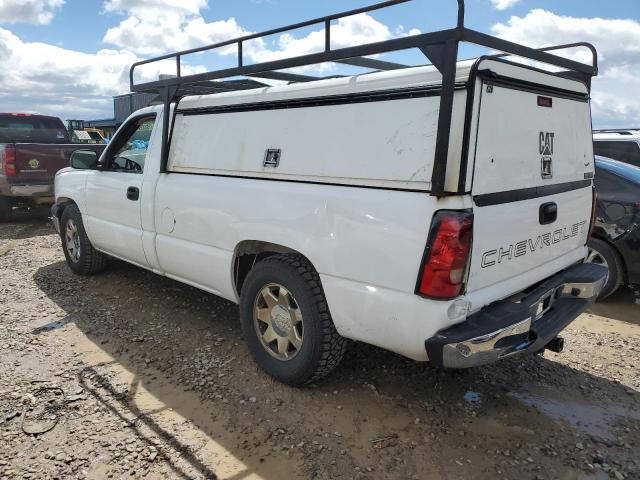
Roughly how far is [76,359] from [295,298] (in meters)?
1.88

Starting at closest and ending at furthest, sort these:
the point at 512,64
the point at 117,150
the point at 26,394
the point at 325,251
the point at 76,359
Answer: the point at 512,64
the point at 325,251
the point at 26,394
the point at 76,359
the point at 117,150

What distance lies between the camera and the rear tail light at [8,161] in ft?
28.4

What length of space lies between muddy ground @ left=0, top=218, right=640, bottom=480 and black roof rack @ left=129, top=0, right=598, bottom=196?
4.74 feet

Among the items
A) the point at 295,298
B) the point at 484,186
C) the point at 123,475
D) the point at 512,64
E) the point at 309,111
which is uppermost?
the point at 512,64

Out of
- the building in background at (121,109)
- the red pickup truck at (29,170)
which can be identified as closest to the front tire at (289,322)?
the red pickup truck at (29,170)

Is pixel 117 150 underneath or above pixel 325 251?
above

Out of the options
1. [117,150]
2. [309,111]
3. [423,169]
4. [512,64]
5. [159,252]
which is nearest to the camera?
[423,169]

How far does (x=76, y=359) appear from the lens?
3799 millimetres

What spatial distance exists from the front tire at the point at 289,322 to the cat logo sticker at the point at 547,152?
1514 mm

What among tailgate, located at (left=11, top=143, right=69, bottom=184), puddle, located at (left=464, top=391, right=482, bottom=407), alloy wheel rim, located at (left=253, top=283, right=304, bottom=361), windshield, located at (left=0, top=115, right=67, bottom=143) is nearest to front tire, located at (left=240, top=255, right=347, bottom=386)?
alloy wheel rim, located at (left=253, top=283, right=304, bottom=361)

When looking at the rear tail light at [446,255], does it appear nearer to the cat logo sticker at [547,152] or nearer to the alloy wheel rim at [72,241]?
the cat logo sticker at [547,152]

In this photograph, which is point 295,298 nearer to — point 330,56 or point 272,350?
point 272,350

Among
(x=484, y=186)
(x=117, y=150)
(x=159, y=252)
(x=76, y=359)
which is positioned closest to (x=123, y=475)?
(x=76, y=359)

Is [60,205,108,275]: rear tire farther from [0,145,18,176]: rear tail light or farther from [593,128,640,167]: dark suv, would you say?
[593,128,640,167]: dark suv
